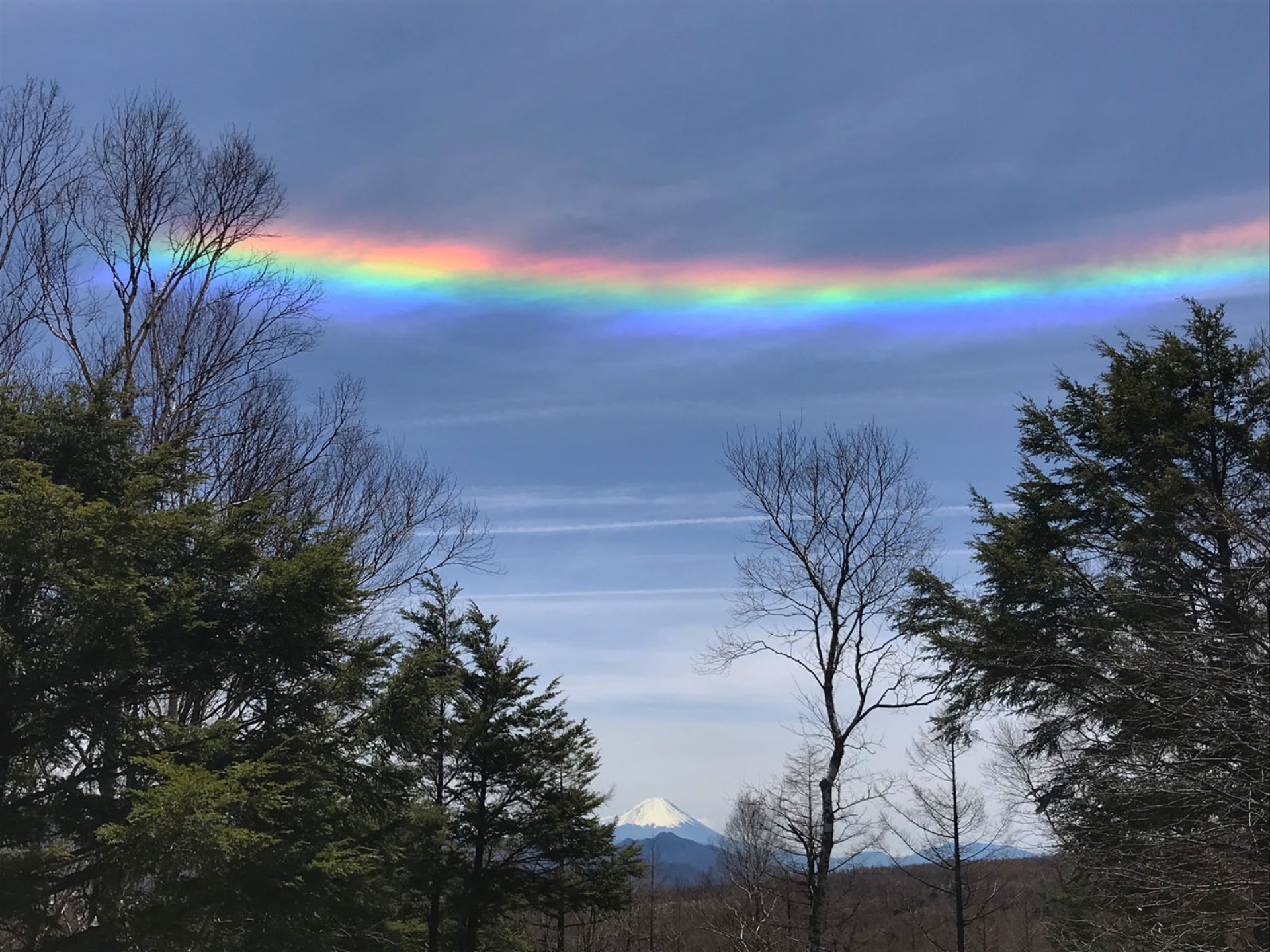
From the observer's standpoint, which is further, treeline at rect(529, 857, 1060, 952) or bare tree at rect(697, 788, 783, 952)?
treeline at rect(529, 857, 1060, 952)

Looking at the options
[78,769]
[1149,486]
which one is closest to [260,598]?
[78,769]

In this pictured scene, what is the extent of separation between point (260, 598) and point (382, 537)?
6.80m

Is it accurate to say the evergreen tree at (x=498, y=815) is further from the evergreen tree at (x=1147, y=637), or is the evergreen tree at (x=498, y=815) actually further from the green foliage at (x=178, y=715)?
the evergreen tree at (x=1147, y=637)

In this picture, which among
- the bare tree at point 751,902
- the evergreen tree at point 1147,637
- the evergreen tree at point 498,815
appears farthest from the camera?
the evergreen tree at point 498,815

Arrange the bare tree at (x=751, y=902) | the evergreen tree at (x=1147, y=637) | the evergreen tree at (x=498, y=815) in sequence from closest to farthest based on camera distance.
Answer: the evergreen tree at (x=1147, y=637)
the bare tree at (x=751, y=902)
the evergreen tree at (x=498, y=815)

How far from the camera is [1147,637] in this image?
1036 cm

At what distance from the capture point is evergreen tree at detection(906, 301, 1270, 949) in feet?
29.6

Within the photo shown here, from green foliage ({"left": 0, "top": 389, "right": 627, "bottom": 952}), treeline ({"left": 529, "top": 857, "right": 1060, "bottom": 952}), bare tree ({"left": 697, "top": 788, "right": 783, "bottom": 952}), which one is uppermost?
green foliage ({"left": 0, "top": 389, "right": 627, "bottom": 952})

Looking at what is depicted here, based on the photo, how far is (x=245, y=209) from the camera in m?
17.4

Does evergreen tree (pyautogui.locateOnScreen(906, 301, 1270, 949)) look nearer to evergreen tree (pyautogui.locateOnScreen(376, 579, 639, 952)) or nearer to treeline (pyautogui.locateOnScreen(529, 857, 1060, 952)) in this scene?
treeline (pyautogui.locateOnScreen(529, 857, 1060, 952))

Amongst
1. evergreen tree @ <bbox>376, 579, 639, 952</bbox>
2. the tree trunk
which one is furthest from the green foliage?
the tree trunk

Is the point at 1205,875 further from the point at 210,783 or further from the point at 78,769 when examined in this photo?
the point at 78,769

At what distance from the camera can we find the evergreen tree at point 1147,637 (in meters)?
9.03

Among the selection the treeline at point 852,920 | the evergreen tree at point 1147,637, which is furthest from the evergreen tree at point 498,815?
the evergreen tree at point 1147,637
